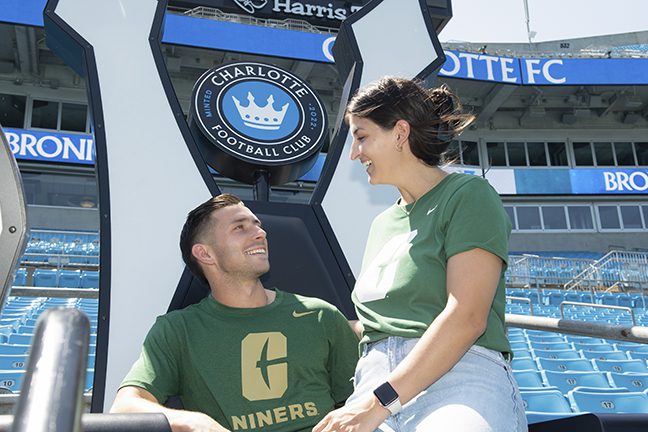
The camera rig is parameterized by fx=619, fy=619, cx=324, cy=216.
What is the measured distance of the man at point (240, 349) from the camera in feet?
5.75

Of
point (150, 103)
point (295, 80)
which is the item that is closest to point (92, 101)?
point (150, 103)

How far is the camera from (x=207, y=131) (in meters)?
2.83

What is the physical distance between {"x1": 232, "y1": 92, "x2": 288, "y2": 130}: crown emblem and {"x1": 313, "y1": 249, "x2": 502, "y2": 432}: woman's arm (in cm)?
176

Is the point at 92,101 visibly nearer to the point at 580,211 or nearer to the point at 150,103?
the point at 150,103

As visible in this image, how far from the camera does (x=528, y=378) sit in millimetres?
4918

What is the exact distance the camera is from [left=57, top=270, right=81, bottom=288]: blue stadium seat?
10.7 metres

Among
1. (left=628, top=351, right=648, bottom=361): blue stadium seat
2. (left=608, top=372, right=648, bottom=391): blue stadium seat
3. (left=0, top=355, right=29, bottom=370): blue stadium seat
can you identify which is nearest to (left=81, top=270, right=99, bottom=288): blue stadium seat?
(left=0, top=355, right=29, bottom=370): blue stadium seat

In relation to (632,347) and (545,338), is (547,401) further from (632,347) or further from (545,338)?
(632,347)

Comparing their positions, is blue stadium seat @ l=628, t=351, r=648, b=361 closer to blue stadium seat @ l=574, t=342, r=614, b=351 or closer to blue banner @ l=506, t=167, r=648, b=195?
blue stadium seat @ l=574, t=342, r=614, b=351

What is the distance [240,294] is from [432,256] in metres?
0.77

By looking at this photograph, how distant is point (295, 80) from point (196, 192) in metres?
0.79

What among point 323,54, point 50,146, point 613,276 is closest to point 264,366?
point 323,54

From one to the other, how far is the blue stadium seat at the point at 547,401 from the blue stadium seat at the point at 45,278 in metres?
9.16

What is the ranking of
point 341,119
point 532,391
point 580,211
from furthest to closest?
1. point 580,211
2. point 532,391
3. point 341,119
